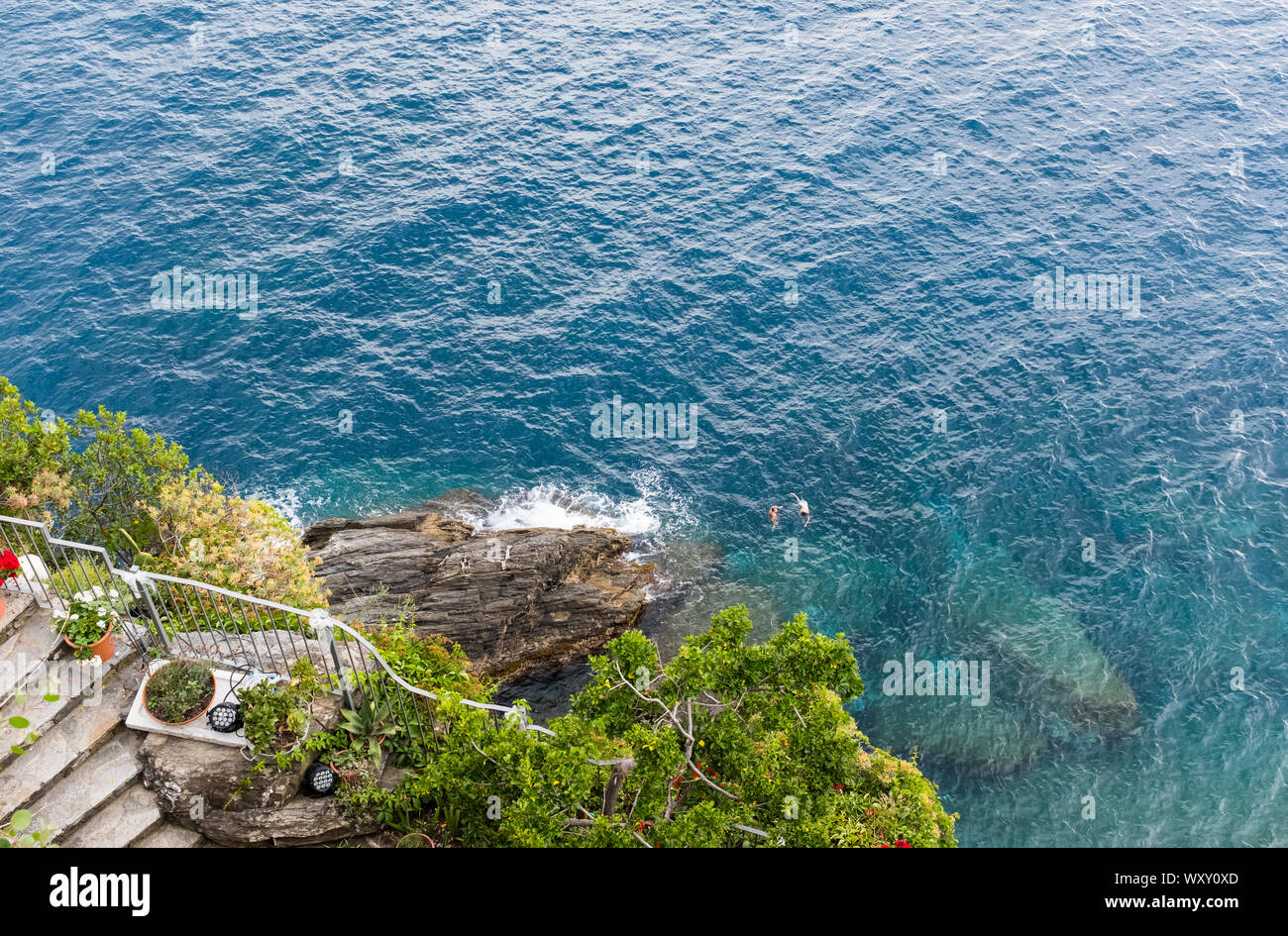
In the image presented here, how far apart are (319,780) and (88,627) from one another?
18.3ft

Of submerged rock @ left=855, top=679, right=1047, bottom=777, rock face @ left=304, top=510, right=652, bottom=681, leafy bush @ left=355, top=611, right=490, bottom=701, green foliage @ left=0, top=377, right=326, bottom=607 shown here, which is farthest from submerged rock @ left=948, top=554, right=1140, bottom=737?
green foliage @ left=0, top=377, right=326, bottom=607

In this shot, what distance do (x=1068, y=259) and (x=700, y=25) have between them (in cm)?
3351

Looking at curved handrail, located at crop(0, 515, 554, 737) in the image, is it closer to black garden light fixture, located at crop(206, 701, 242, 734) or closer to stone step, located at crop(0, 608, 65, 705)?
stone step, located at crop(0, 608, 65, 705)

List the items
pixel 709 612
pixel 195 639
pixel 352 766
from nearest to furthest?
pixel 352 766 → pixel 195 639 → pixel 709 612

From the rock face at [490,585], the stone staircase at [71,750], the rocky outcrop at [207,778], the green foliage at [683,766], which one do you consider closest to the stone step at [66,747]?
the stone staircase at [71,750]

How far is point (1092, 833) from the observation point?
30.1 m

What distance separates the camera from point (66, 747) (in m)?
17.6

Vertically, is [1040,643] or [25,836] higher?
[25,836]

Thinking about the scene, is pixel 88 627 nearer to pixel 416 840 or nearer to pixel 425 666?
pixel 425 666

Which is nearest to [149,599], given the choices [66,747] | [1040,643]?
[66,747]

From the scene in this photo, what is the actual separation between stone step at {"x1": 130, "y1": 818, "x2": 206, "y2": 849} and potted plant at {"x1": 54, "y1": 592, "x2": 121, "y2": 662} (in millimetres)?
3726

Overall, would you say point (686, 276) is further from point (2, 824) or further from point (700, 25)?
point (2, 824)

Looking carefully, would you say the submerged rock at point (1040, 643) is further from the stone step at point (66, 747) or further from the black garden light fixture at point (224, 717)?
the stone step at point (66, 747)
